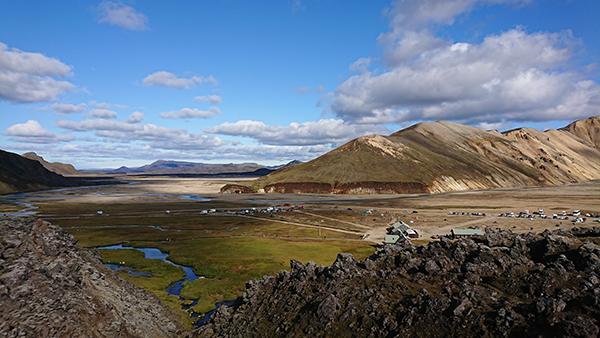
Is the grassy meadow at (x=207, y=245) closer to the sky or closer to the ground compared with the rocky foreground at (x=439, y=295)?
closer to the ground

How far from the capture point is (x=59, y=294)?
3778 centimetres

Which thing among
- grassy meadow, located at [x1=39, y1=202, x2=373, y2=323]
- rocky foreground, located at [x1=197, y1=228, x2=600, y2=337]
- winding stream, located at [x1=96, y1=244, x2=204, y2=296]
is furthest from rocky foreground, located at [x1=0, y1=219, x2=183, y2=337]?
winding stream, located at [x1=96, y1=244, x2=204, y2=296]

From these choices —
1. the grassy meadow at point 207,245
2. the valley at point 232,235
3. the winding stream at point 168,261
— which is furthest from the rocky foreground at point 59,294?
the winding stream at point 168,261

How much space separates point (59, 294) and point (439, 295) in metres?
32.0

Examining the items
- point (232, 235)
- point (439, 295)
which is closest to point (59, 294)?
point (439, 295)

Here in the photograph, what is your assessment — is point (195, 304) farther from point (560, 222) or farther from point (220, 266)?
point (560, 222)

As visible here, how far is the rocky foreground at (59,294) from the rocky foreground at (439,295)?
8.12 metres

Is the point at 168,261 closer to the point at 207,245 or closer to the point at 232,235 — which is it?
the point at 207,245

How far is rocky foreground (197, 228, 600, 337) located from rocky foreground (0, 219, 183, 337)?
8.12 m

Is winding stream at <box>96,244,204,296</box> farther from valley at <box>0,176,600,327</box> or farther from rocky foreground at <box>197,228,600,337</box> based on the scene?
rocky foreground at <box>197,228,600,337</box>

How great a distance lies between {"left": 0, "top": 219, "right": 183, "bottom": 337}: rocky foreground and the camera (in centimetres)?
3494

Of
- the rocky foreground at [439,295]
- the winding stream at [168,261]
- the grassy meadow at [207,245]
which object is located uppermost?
the rocky foreground at [439,295]

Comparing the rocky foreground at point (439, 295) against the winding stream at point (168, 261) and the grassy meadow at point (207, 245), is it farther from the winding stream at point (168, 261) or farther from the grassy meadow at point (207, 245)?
the winding stream at point (168, 261)

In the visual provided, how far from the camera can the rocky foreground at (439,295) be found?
3291 centimetres
